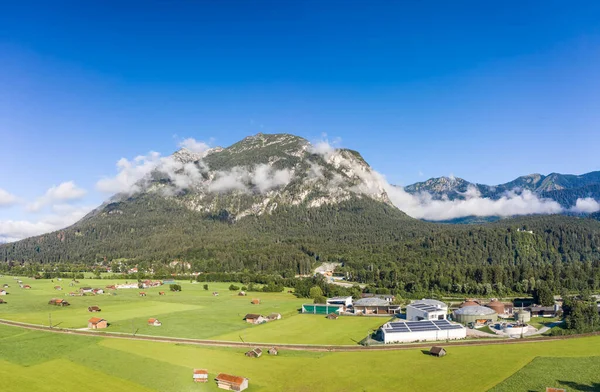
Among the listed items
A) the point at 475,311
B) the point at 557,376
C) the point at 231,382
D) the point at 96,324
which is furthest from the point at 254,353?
the point at 475,311

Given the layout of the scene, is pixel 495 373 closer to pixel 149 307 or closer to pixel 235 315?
pixel 235 315

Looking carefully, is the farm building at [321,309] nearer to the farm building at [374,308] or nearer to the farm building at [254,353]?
the farm building at [374,308]

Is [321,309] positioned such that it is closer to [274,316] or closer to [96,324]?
[274,316]

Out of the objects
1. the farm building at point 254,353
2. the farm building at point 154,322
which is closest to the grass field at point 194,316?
the farm building at point 154,322

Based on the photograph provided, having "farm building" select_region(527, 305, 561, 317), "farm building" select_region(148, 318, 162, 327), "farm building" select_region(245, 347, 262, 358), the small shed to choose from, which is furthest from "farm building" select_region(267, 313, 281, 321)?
"farm building" select_region(527, 305, 561, 317)

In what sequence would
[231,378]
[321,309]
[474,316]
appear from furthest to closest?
[321,309] → [474,316] → [231,378]

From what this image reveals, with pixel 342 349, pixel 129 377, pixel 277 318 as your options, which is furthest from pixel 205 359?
pixel 277 318
